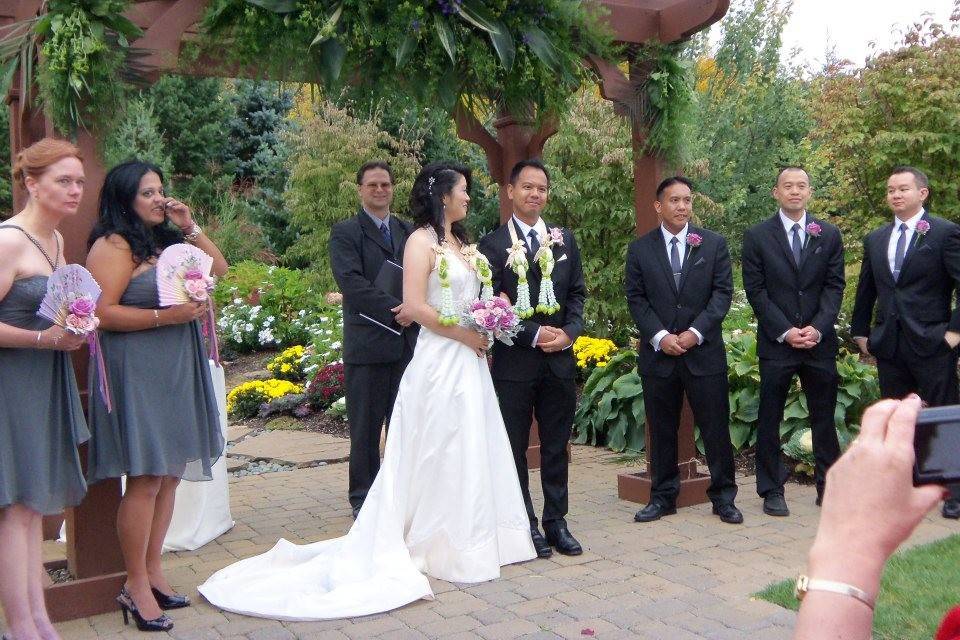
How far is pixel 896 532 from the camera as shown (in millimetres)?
1076

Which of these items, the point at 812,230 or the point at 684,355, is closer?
the point at 684,355

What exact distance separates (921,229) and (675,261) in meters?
1.49

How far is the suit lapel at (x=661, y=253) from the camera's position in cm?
580

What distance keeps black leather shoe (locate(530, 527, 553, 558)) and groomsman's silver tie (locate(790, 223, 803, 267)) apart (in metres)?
2.40

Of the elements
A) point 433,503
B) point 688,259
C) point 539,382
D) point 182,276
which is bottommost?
point 433,503

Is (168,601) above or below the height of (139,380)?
below

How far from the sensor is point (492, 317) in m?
4.80

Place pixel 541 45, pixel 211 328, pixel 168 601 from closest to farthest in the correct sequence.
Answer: pixel 168 601
pixel 211 328
pixel 541 45

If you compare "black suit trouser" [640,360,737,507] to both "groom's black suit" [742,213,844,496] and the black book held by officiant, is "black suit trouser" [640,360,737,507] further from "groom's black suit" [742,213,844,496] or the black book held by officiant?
the black book held by officiant

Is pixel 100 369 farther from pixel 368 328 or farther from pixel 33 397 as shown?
pixel 368 328

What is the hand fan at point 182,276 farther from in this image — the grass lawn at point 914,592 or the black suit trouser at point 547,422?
the grass lawn at point 914,592

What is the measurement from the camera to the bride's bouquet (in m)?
4.80

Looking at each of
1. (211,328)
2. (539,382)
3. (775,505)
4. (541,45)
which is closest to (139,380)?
(211,328)

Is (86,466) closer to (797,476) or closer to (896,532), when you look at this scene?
(896,532)
